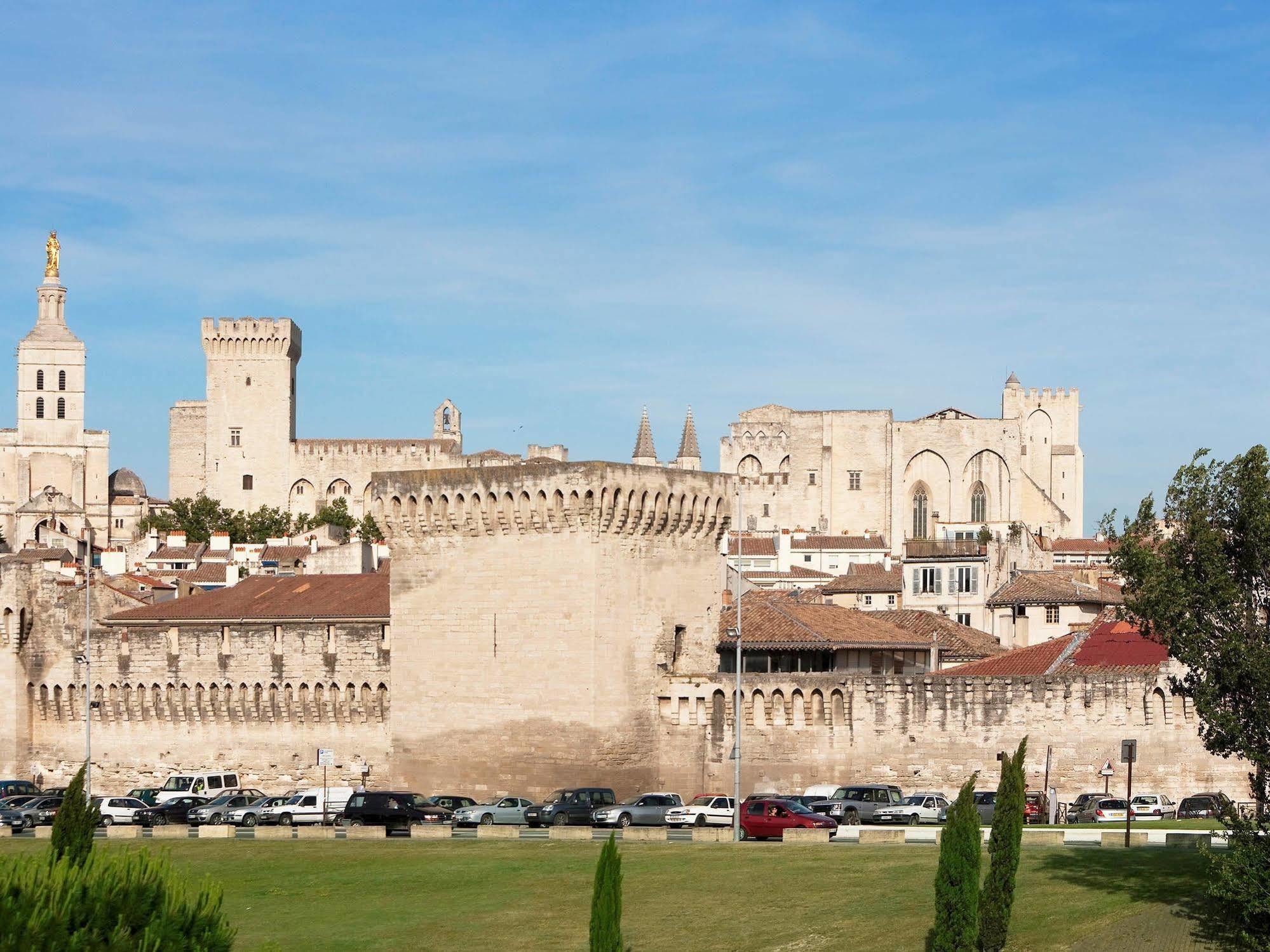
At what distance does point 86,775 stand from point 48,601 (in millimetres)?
7833

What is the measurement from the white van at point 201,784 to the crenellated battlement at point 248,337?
115748 mm

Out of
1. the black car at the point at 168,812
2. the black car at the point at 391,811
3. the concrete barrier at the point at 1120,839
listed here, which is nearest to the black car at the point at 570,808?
the black car at the point at 391,811

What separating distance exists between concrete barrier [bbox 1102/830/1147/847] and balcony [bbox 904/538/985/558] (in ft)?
167

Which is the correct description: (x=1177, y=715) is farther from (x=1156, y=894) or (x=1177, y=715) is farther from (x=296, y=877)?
(x=296, y=877)

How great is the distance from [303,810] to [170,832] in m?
4.62

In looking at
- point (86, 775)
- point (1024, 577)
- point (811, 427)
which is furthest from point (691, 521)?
point (811, 427)

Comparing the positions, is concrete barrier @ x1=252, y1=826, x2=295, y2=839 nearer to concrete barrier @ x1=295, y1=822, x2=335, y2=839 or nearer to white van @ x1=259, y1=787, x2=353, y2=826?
concrete barrier @ x1=295, y1=822, x2=335, y2=839

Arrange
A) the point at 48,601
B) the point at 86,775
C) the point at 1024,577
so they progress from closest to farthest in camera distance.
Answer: the point at 86,775, the point at 48,601, the point at 1024,577

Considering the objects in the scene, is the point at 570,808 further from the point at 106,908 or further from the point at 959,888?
the point at 106,908

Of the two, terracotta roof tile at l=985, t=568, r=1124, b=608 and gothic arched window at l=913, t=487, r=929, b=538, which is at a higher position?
gothic arched window at l=913, t=487, r=929, b=538

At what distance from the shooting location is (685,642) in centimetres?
5806

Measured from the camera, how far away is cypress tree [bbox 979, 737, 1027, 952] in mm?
34406

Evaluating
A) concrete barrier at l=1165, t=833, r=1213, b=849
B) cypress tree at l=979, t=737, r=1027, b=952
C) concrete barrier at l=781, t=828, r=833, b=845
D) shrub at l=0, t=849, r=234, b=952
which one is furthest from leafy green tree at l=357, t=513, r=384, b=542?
shrub at l=0, t=849, r=234, b=952

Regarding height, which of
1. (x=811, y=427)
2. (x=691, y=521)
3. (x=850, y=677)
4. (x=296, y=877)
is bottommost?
(x=296, y=877)
